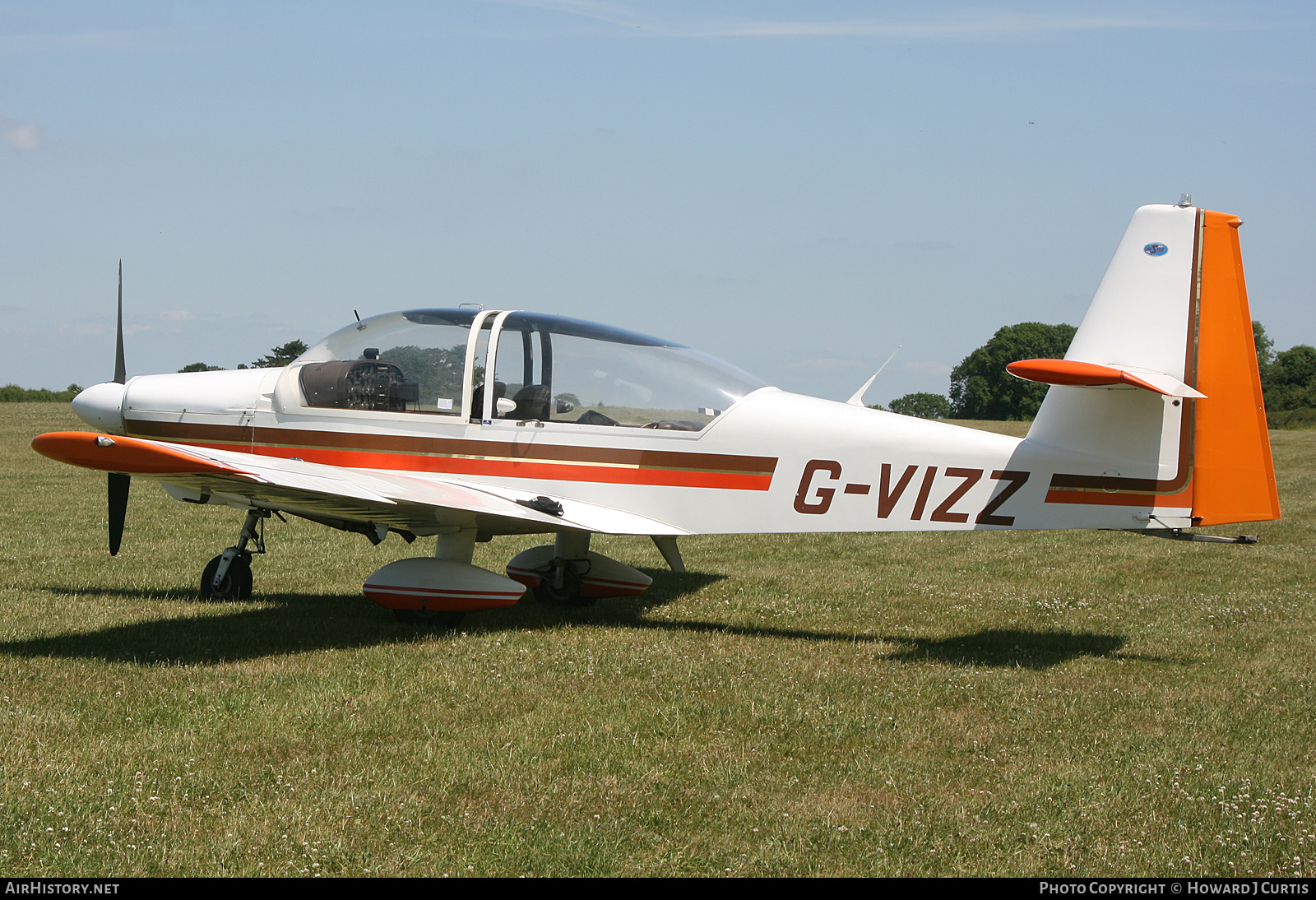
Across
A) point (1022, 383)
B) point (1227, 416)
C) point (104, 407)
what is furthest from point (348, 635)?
point (1022, 383)

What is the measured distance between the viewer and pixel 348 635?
724cm

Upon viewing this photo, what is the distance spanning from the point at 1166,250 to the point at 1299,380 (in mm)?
83822

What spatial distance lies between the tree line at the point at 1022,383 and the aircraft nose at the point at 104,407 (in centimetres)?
4976

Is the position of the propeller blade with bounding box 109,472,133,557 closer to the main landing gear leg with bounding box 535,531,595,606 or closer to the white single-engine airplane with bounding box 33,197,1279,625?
the white single-engine airplane with bounding box 33,197,1279,625

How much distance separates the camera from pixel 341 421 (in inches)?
314

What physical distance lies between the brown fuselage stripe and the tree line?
163 ft

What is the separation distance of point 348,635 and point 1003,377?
66.9 meters

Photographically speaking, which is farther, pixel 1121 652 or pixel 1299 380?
pixel 1299 380

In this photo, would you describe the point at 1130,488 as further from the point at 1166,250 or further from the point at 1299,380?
the point at 1299,380

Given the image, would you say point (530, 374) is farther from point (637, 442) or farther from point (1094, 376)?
point (1094, 376)

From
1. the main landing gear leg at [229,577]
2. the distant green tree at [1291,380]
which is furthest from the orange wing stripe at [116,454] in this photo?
the distant green tree at [1291,380]

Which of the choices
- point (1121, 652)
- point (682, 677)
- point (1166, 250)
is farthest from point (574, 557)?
point (1166, 250)

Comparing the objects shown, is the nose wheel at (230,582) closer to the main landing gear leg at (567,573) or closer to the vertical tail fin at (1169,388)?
the main landing gear leg at (567,573)

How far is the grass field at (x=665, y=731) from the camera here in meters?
3.77
